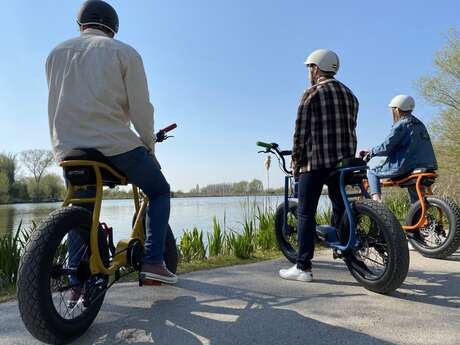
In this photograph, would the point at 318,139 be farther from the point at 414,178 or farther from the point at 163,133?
the point at 414,178

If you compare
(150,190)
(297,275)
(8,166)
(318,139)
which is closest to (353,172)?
(318,139)

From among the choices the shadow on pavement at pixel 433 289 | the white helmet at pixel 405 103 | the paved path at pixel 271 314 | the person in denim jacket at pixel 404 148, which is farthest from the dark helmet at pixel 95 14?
the white helmet at pixel 405 103

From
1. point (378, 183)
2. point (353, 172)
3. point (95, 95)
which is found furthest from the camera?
point (378, 183)

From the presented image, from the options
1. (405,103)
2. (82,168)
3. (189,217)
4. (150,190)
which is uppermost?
(405,103)

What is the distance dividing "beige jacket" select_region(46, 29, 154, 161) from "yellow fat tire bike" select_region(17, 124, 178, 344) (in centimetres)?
15

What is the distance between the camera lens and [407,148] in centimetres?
450

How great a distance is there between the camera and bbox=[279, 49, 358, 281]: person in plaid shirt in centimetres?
312

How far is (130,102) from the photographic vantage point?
2381 millimetres

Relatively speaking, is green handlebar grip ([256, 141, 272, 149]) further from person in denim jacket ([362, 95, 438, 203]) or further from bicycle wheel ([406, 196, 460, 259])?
bicycle wheel ([406, 196, 460, 259])

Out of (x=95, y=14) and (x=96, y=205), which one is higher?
(x=95, y=14)

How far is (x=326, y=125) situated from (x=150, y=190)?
157 cm

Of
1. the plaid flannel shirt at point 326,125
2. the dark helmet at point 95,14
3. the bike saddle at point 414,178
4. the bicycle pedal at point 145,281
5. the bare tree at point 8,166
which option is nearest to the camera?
the bicycle pedal at point 145,281

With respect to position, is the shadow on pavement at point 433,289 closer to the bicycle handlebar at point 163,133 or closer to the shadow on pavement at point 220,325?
the shadow on pavement at point 220,325

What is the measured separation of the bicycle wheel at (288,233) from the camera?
416cm
